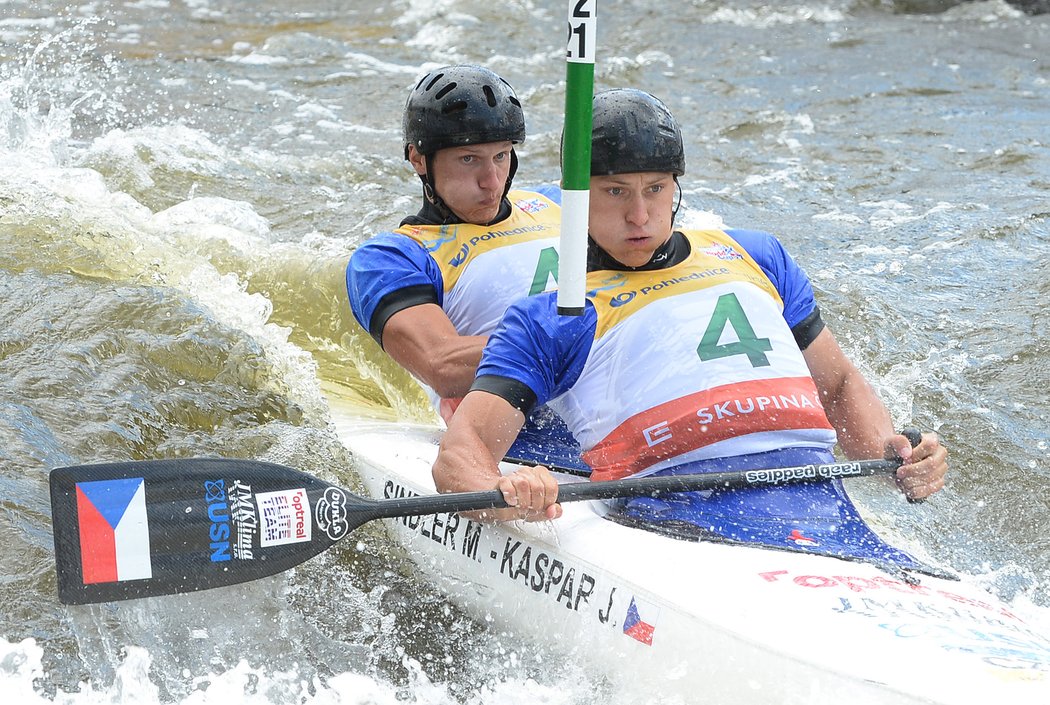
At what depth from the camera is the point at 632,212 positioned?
3094mm

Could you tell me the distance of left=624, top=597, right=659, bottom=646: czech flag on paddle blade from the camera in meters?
2.80

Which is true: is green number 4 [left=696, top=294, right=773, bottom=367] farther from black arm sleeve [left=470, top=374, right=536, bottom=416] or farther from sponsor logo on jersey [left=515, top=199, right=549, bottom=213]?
sponsor logo on jersey [left=515, top=199, right=549, bottom=213]

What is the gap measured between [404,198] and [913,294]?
10.6 ft

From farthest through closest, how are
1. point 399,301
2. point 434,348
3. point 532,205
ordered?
point 532,205, point 399,301, point 434,348

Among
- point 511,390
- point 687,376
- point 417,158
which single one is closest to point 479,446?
point 511,390

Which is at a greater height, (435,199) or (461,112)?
(461,112)

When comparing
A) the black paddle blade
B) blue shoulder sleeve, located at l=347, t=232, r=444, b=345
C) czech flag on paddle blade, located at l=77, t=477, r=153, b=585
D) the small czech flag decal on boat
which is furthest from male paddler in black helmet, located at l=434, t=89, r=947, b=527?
blue shoulder sleeve, located at l=347, t=232, r=444, b=345

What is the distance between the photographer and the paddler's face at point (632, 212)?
3.09 meters

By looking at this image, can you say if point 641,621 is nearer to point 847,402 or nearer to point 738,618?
point 738,618

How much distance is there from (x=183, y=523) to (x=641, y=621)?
120 centimetres

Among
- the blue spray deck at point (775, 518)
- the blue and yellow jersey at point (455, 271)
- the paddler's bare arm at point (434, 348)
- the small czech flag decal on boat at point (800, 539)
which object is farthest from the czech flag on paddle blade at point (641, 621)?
the blue and yellow jersey at point (455, 271)

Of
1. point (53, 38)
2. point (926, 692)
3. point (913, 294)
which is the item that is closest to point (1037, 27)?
point (913, 294)


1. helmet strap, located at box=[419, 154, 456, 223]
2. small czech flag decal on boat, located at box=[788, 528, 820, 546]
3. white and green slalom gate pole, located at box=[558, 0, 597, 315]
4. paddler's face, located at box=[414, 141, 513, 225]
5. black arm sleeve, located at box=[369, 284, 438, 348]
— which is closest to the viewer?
white and green slalom gate pole, located at box=[558, 0, 597, 315]

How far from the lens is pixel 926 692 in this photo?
7.59 feet
